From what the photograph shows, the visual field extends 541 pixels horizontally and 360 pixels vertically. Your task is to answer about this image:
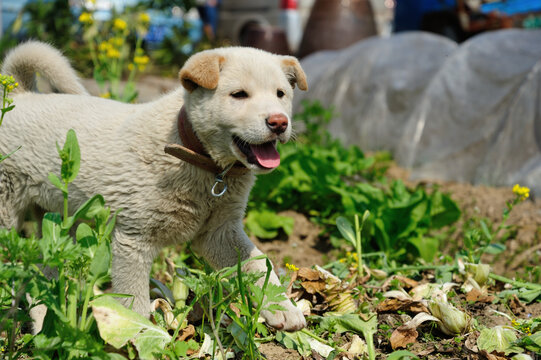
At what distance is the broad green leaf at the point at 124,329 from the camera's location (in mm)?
1976

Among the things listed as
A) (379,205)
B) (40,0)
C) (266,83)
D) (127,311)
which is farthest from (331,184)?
(40,0)

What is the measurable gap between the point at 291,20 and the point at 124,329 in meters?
11.6

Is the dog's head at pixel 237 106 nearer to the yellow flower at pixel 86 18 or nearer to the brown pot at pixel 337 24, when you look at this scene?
the yellow flower at pixel 86 18

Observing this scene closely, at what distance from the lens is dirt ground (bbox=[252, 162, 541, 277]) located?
3875 millimetres

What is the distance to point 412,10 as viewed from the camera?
12.8 metres

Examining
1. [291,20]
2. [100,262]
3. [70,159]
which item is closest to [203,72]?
[70,159]

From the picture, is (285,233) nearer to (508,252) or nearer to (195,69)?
(508,252)

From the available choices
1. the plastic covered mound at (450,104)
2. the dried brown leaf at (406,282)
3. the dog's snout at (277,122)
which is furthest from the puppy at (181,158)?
the plastic covered mound at (450,104)

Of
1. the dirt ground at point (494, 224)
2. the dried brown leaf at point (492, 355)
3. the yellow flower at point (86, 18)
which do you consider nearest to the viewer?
the dried brown leaf at point (492, 355)

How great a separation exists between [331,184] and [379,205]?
510mm

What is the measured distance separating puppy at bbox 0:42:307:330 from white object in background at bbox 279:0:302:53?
10387mm

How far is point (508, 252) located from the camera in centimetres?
411

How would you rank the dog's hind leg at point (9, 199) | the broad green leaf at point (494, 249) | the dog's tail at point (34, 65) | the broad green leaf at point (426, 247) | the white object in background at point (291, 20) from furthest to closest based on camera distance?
the white object in background at point (291, 20), the broad green leaf at point (426, 247), the broad green leaf at point (494, 249), the dog's tail at point (34, 65), the dog's hind leg at point (9, 199)

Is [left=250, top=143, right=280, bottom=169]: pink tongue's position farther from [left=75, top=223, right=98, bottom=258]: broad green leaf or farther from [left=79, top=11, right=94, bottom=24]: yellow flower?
[left=79, top=11, right=94, bottom=24]: yellow flower
